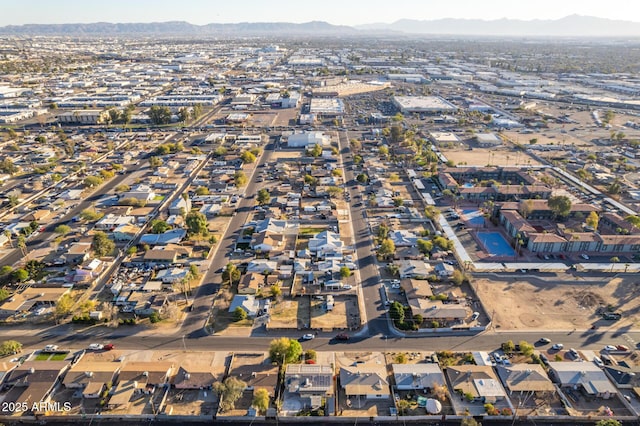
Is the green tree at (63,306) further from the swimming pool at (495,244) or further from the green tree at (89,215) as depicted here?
the swimming pool at (495,244)

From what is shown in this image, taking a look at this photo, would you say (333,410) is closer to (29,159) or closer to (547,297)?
(547,297)

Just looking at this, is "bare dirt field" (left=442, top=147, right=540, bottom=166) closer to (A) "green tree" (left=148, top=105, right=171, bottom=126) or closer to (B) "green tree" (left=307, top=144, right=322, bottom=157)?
(B) "green tree" (left=307, top=144, right=322, bottom=157)

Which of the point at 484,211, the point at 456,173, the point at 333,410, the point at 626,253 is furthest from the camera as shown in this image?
the point at 456,173

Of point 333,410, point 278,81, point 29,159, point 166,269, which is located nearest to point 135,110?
point 29,159

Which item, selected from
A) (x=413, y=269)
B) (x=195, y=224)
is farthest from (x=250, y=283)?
(x=413, y=269)

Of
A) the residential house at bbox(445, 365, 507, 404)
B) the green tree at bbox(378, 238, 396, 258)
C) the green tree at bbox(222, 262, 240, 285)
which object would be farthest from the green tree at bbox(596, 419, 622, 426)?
the green tree at bbox(222, 262, 240, 285)

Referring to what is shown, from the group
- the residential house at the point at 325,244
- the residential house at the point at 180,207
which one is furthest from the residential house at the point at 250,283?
the residential house at the point at 180,207
